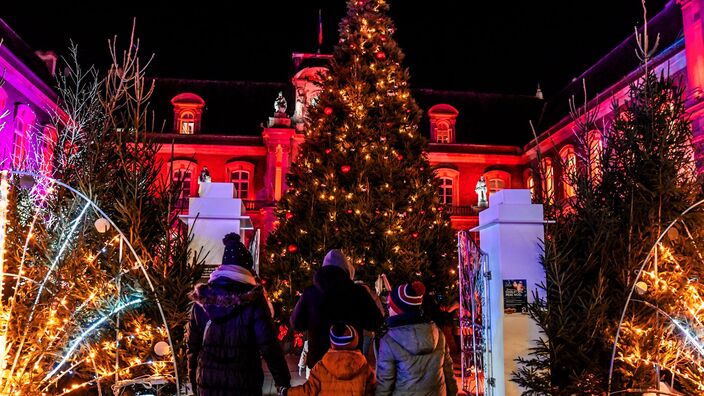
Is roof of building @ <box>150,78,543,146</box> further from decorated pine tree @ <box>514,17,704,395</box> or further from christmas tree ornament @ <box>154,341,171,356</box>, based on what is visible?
christmas tree ornament @ <box>154,341,171,356</box>

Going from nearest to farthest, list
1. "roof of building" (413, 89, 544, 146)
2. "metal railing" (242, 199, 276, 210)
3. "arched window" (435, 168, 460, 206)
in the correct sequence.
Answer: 1. "metal railing" (242, 199, 276, 210)
2. "arched window" (435, 168, 460, 206)
3. "roof of building" (413, 89, 544, 146)

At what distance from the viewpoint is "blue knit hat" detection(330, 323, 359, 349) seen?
11.0 ft

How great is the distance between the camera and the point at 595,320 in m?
4.98

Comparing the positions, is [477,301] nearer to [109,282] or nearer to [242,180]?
[109,282]

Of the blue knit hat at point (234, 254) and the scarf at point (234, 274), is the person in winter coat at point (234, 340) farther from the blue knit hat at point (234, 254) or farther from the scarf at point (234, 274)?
the blue knit hat at point (234, 254)

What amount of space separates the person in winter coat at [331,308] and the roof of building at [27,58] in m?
19.0

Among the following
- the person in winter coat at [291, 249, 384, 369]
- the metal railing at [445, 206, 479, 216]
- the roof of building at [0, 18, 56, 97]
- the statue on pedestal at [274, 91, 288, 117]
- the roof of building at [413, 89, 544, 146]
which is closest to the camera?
the person in winter coat at [291, 249, 384, 369]

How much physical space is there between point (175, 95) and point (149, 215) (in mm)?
24855

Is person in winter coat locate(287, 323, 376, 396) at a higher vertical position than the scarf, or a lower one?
lower

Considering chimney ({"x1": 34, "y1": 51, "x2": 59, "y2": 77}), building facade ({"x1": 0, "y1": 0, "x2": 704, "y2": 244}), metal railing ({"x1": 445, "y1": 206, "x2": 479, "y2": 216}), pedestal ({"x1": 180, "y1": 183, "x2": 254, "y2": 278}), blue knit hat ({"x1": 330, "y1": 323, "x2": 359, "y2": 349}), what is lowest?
blue knit hat ({"x1": 330, "y1": 323, "x2": 359, "y2": 349})

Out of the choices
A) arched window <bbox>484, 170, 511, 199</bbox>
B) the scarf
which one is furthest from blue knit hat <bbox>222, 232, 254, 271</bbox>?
arched window <bbox>484, 170, 511, 199</bbox>

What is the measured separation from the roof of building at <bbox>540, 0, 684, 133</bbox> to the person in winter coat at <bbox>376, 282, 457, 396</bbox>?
14.6 meters

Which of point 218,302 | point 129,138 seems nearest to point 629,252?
point 218,302

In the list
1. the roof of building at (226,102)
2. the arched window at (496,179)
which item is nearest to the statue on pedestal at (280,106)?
the roof of building at (226,102)
